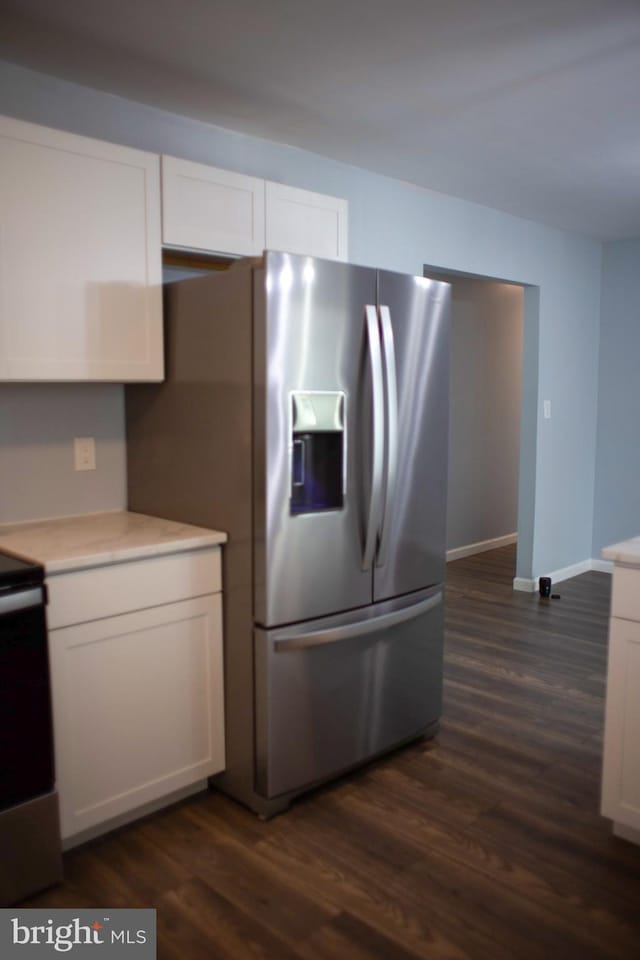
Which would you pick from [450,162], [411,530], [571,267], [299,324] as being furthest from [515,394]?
[299,324]

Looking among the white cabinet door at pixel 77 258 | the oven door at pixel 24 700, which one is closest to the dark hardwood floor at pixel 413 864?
the oven door at pixel 24 700

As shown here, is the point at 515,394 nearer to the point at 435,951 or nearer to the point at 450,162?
the point at 450,162

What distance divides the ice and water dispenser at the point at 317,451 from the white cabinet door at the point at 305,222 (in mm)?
822

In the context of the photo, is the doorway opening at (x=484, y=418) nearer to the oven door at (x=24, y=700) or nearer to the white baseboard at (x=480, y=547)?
the white baseboard at (x=480, y=547)

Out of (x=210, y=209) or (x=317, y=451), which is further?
(x=210, y=209)

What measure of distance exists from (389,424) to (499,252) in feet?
8.04

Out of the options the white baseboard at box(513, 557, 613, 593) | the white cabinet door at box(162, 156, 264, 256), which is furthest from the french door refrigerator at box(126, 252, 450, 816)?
the white baseboard at box(513, 557, 613, 593)

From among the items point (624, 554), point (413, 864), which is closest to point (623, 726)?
point (624, 554)

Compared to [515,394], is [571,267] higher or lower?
higher

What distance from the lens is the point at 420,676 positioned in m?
2.87

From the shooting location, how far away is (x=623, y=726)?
7.23ft

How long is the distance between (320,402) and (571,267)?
3538 mm

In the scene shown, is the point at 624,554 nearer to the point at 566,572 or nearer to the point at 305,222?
the point at 305,222

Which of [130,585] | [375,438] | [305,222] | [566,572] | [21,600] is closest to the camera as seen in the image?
[21,600]
